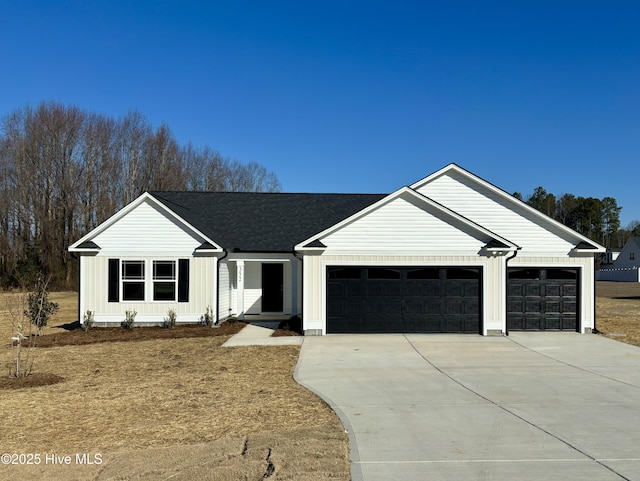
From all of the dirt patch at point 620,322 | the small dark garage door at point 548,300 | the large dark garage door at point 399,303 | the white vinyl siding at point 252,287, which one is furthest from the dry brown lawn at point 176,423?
the dirt patch at point 620,322

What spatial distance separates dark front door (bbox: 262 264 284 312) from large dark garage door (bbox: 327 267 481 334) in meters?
5.14

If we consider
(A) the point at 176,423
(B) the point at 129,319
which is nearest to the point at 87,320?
(B) the point at 129,319

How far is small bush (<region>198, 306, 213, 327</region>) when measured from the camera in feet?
59.9

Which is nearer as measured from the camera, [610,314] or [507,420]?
[507,420]

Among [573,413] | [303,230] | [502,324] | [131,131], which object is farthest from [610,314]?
[131,131]

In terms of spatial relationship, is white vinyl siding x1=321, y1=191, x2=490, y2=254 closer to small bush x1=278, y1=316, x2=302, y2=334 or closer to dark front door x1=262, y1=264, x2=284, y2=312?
small bush x1=278, y1=316, x2=302, y2=334

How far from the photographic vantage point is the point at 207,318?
18.3 meters

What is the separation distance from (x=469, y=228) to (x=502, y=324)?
3.31m

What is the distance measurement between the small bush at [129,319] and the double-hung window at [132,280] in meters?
0.51

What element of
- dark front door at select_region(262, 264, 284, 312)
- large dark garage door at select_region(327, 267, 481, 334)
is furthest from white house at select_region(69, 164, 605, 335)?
dark front door at select_region(262, 264, 284, 312)

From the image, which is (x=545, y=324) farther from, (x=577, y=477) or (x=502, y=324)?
(x=577, y=477)

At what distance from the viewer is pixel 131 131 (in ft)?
166

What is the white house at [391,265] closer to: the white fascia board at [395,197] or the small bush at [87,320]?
the white fascia board at [395,197]

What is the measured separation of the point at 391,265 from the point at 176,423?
1068 centimetres
